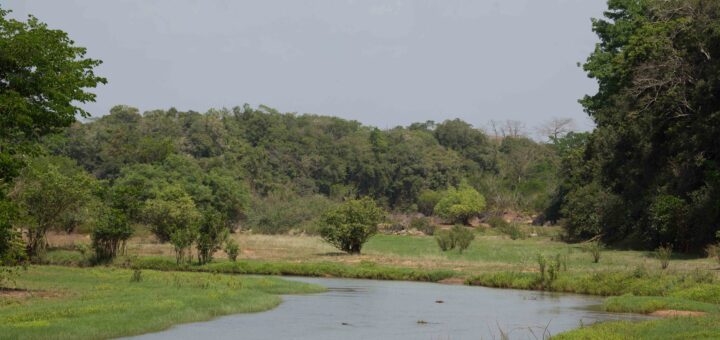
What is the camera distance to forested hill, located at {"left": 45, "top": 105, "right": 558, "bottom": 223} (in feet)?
369

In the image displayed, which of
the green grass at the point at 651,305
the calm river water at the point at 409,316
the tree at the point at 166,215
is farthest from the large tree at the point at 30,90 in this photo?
the tree at the point at 166,215

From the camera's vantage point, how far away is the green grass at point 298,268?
4584 cm

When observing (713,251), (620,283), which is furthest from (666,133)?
(620,283)

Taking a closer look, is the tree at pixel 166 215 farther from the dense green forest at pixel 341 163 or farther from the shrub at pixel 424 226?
the shrub at pixel 424 226

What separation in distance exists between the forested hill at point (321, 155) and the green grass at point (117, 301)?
218 feet

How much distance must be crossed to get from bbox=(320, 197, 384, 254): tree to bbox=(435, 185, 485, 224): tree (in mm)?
58523

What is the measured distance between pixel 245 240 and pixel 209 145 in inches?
1943

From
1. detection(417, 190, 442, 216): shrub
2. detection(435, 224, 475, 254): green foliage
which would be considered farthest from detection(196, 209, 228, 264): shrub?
detection(417, 190, 442, 216): shrub

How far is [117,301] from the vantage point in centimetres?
2770

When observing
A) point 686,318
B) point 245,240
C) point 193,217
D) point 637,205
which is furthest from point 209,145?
point 686,318

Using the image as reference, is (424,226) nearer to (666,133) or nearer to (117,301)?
(666,133)

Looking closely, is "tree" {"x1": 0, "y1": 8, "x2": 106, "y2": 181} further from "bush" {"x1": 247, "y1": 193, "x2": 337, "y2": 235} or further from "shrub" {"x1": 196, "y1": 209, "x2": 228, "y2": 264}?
"bush" {"x1": 247, "y1": 193, "x2": 337, "y2": 235}

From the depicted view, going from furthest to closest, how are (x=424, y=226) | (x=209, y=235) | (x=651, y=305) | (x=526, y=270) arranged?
1. (x=424, y=226)
2. (x=209, y=235)
3. (x=526, y=270)
4. (x=651, y=305)

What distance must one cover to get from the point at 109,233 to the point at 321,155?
92.6 metres
